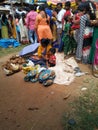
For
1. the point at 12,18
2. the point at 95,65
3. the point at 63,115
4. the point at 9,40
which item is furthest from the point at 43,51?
the point at 12,18

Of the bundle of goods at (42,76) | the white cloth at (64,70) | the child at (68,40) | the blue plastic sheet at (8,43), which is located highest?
the child at (68,40)

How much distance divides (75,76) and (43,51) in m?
1.16

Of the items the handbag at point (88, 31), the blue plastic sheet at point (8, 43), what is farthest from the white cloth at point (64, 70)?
the blue plastic sheet at point (8, 43)

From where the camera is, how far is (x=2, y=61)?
287 inches

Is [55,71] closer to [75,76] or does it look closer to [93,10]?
[75,76]

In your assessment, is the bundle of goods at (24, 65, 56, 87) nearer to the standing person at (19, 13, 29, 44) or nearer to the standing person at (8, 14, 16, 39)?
the standing person at (19, 13, 29, 44)

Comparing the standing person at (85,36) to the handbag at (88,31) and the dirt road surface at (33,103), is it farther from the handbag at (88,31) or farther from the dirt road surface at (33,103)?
the dirt road surface at (33,103)

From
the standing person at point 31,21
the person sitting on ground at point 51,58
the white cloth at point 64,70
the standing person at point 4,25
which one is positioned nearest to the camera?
the white cloth at point 64,70

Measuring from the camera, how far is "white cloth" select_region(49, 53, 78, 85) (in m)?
5.48

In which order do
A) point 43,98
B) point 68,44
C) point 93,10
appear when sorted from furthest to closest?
point 68,44
point 93,10
point 43,98

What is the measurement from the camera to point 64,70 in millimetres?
5977

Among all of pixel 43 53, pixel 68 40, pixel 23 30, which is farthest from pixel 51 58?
pixel 23 30

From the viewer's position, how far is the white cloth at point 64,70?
5476 mm

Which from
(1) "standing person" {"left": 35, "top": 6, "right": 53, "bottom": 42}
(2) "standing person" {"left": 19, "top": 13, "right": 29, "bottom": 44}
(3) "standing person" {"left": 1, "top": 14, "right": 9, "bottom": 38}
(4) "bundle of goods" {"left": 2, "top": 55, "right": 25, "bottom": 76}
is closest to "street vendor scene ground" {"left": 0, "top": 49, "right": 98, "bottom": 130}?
(4) "bundle of goods" {"left": 2, "top": 55, "right": 25, "bottom": 76}
